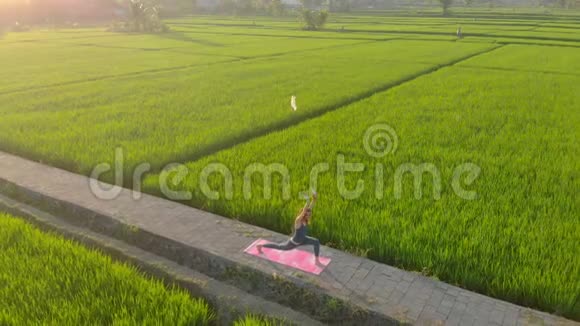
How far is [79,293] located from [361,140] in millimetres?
4258

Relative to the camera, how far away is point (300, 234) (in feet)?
9.89

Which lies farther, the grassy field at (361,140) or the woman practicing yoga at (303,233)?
the grassy field at (361,140)

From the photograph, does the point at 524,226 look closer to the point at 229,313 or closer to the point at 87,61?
the point at 229,313

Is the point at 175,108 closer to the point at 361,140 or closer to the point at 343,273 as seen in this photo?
the point at 361,140

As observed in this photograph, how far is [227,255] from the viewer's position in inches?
126

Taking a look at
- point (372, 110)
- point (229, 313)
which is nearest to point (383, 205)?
point (229, 313)

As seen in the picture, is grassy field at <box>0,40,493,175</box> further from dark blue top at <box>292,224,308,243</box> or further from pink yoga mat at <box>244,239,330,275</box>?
dark blue top at <box>292,224,308,243</box>

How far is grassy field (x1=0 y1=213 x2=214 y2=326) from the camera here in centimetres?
249

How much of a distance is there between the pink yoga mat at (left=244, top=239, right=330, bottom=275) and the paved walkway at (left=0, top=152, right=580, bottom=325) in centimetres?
5

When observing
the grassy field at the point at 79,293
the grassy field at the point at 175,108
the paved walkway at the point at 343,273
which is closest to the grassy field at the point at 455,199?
the paved walkway at the point at 343,273

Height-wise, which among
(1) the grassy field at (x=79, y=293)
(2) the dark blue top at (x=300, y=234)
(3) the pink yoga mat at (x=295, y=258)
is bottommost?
(1) the grassy field at (x=79, y=293)

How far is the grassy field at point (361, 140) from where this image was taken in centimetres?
320

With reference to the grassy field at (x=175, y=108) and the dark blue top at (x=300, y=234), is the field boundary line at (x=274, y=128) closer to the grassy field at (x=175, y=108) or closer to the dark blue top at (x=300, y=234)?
the grassy field at (x=175, y=108)

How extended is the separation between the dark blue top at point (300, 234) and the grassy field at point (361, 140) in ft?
1.61
